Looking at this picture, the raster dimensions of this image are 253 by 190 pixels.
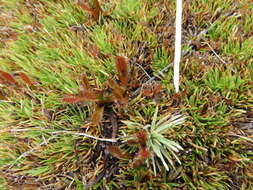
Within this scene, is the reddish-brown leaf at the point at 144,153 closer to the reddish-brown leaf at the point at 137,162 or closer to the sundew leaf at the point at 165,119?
the reddish-brown leaf at the point at 137,162

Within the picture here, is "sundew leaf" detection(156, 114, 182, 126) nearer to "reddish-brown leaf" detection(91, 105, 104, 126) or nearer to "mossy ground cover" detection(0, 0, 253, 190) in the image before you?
"mossy ground cover" detection(0, 0, 253, 190)

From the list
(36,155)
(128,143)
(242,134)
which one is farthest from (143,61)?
(36,155)

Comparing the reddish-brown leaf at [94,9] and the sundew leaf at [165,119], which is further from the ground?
the reddish-brown leaf at [94,9]

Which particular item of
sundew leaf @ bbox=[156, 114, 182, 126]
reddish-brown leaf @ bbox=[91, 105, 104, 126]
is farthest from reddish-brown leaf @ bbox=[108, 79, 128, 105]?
sundew leaf @ bbox=[156, 114, 182, 126]

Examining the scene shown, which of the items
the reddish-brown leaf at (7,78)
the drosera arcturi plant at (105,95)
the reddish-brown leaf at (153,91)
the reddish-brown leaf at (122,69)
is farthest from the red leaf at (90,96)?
the reddish-brown leaf at (7,78)

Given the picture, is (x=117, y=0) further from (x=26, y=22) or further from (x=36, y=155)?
(x=36, y=155)
